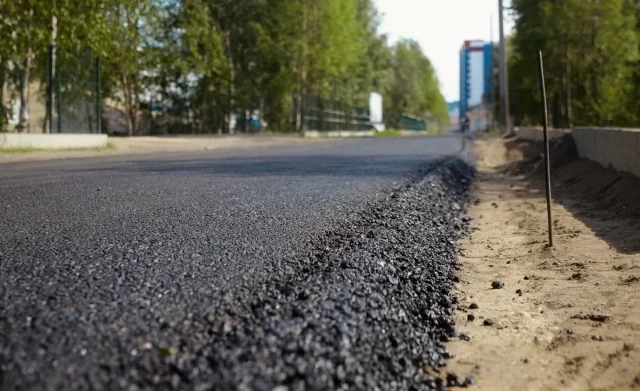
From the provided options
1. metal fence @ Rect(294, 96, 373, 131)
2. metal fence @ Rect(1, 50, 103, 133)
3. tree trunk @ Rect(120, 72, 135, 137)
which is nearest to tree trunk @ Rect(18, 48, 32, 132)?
metal fence @ Rect(1, 50, 103, 133)

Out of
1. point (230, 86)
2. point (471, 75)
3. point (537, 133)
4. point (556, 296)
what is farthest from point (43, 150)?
point (471, 75)

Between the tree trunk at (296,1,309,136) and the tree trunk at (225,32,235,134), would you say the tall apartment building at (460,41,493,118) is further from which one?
the tree trunk at (225,32,235,134)

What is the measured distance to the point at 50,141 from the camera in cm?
1691

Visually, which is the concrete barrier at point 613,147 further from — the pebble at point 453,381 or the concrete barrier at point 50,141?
the concrete barrier at point 50,141

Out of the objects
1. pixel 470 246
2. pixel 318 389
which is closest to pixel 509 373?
pixel 318 389

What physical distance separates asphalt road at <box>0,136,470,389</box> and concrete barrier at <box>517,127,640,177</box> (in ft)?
9.41

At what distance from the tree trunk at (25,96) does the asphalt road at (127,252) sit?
923cm

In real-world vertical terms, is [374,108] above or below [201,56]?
below

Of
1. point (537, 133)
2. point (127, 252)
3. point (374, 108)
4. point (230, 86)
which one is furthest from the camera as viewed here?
point (374, 108)

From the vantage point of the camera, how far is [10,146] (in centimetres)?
1564

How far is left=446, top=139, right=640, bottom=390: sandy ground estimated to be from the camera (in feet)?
10.5

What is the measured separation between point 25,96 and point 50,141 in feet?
5.16

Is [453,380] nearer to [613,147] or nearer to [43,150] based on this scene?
[613,147]

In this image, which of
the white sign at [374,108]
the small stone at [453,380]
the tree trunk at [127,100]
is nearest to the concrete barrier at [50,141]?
the tree trunk at [127,100]
